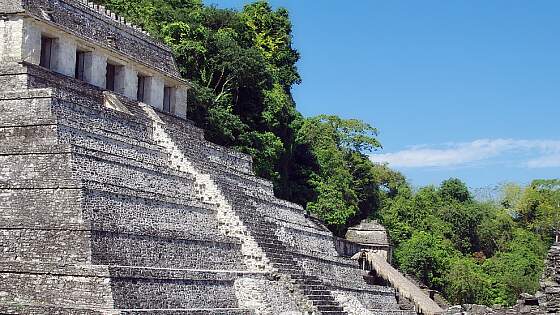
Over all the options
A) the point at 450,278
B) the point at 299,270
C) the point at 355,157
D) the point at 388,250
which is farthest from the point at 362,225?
the point at 299,270

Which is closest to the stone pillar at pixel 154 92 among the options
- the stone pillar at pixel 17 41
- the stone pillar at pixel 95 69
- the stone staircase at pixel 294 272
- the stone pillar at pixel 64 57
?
the stone pillar at pixel 95 69

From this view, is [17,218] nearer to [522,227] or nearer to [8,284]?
[8,284]

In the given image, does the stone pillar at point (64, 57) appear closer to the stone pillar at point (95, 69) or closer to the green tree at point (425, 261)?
the stone pillar at point (95, 69)

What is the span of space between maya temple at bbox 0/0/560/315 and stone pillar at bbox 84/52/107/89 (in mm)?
44

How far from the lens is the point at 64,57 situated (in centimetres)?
2408

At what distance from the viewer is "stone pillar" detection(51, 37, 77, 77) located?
2380 centimetres

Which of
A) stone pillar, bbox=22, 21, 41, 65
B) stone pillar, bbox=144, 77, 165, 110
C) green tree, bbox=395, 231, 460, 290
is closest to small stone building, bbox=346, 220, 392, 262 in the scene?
green tree, bbox=395, 231, 460, 290

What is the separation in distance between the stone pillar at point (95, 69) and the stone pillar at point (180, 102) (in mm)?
4892

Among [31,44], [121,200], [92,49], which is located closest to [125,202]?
[121,200]

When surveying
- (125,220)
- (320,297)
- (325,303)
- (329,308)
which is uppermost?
(125,220)

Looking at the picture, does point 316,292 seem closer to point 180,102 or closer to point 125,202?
point 125,202

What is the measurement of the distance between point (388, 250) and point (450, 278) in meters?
8.41

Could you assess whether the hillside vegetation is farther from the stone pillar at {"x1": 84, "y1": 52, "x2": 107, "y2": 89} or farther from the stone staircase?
the stone staircase

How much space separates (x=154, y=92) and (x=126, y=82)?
6.14ft
